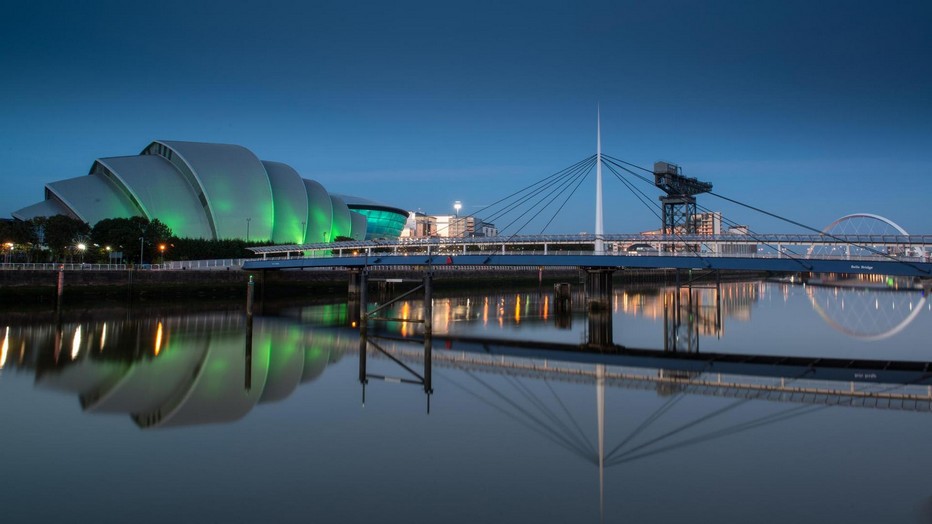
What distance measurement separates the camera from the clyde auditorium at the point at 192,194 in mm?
53781

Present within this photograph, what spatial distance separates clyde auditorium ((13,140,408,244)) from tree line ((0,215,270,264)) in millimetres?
6747

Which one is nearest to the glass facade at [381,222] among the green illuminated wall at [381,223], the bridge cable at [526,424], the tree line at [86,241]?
the green illuminated wall at [381,223]

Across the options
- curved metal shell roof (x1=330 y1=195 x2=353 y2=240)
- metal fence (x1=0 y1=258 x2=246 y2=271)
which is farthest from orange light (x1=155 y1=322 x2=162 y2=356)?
curved metal shell roof (x1=330 y1=195 x2=353 y2=240)

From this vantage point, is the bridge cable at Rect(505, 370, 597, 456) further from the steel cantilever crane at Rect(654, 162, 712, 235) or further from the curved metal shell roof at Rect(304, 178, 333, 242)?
the curved metal shell roof at Rect(304, 178, 333, 242)

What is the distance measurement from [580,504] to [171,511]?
4.21 meters

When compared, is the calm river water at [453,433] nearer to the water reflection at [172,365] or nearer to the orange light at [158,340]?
the water reflection at [172,365]

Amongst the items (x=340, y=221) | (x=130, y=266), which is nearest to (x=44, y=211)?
(x=130, y=266)

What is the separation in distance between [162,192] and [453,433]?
53205 millimetres

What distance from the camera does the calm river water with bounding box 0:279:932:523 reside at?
672cm

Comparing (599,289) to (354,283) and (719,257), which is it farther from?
(354,283)

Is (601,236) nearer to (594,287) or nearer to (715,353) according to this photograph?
(594,287)

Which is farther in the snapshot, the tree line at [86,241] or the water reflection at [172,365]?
the tree line at [86,241]

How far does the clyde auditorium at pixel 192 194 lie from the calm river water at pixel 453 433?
37.6 m

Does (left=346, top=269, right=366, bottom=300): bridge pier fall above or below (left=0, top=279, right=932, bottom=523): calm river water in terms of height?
above
